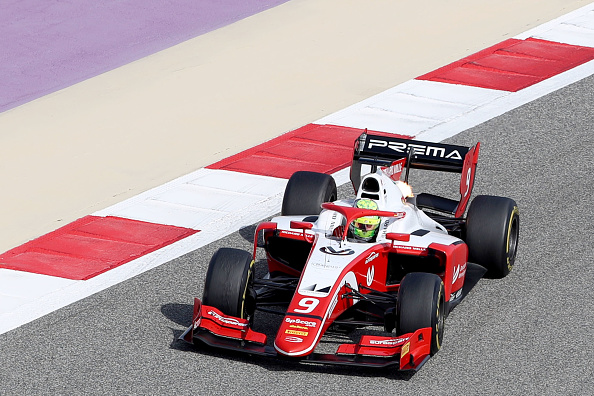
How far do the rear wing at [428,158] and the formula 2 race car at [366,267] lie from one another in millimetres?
12

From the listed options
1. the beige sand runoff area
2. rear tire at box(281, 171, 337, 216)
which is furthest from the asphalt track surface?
the beige sand runoff area

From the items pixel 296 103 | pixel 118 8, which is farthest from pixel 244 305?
pixel 118 8

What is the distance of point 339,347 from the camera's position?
8.73 m

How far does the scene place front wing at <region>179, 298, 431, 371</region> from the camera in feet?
28.0

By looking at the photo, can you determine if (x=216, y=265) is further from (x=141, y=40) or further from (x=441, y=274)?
(x=141, y=40)

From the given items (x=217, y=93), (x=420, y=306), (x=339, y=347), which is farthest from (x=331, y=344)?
(x=217, y=93)

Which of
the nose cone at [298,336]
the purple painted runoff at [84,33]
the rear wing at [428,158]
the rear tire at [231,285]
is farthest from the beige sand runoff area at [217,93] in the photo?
the nose cone at [298,336]

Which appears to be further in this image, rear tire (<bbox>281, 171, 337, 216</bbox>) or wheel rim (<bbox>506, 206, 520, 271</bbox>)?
rear tire (<bbox>281, 171, 337, 216</bbox>)

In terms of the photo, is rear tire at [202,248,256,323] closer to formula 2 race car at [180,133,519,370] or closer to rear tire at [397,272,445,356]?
formula 2 race car at [180,133,519,370]

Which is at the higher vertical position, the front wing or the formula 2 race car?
the formula 2 race car

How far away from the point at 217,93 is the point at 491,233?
21.8ft

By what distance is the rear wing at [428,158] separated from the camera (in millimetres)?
10945

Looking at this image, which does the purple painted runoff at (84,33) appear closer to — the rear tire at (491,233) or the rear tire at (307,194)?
the rear tire at (307,194)

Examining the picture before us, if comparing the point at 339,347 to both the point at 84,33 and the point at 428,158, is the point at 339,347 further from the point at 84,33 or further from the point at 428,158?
the point at 84,33
